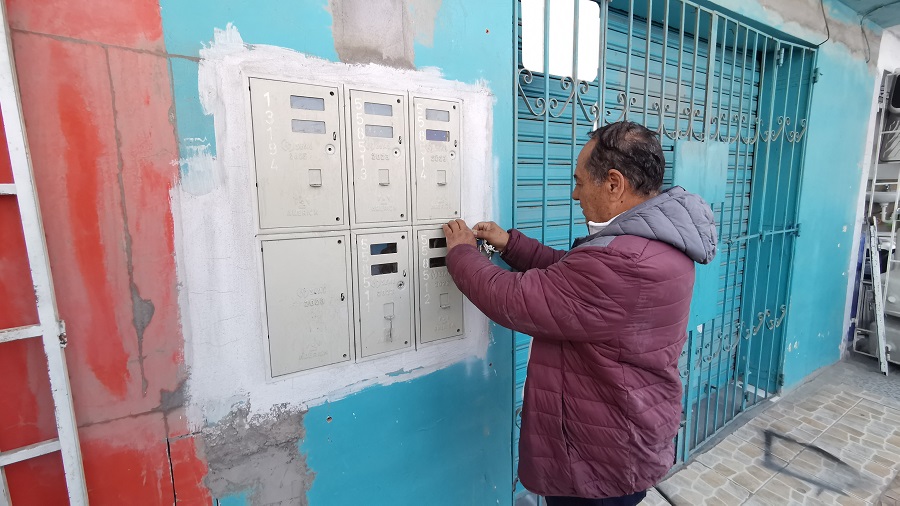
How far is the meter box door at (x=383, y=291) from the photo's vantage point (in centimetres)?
160

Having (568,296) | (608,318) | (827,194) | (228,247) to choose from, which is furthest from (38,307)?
(827,194)

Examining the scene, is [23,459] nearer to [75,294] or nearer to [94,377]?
[94,377]

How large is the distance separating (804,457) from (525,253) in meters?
3.01

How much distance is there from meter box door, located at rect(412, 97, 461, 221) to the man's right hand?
0.42ft

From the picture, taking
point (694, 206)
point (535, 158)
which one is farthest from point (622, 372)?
point (535, 158)

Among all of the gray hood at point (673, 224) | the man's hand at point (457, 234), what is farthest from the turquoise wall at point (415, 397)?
the gray hood at point (673, 224)

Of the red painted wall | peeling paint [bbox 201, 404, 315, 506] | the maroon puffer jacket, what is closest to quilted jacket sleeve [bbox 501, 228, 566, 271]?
the maroon puffer jacket

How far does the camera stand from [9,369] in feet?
3.72

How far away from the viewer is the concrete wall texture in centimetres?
113

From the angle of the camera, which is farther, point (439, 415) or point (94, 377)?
point (439, 415)

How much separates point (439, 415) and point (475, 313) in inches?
18.3

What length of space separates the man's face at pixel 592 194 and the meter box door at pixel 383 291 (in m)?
0.68

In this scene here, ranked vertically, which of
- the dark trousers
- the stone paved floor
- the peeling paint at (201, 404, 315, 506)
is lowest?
the stone paved floor

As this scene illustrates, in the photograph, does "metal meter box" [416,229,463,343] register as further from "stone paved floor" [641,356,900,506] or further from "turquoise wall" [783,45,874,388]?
"turquoise wall" [783,45,874,388]
